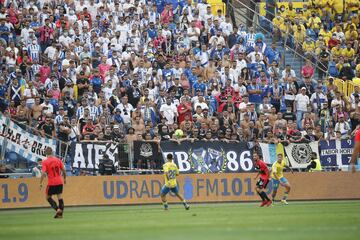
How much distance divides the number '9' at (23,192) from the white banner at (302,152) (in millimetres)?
10566

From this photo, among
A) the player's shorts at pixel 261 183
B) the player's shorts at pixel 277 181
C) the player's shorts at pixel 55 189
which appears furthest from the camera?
the player's shorts at pixel 277 181

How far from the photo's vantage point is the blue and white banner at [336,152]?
40.3m

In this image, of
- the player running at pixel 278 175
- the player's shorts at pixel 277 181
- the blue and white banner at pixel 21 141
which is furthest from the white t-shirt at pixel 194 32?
the blue and white banner at pixel 21 141

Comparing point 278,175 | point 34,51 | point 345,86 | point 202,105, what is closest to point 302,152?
point 278,175

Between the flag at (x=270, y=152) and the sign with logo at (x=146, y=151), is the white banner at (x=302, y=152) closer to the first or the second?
the flag at (x=270, y=152)

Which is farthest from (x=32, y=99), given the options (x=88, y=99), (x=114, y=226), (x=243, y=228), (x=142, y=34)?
(x=243, y=228)

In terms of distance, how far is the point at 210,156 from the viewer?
129ft

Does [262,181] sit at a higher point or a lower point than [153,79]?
lower

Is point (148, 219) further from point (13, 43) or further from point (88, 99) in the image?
point (13, 43)

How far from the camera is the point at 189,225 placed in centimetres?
2464

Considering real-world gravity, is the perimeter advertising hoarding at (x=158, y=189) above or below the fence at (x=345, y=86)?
below

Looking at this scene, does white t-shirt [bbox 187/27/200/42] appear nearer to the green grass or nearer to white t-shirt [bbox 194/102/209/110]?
white t-shirt [bbox 194/102/209/110]

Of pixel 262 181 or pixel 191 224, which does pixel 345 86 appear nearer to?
pixel 262 181

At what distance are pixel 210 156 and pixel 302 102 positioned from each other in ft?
17.0
